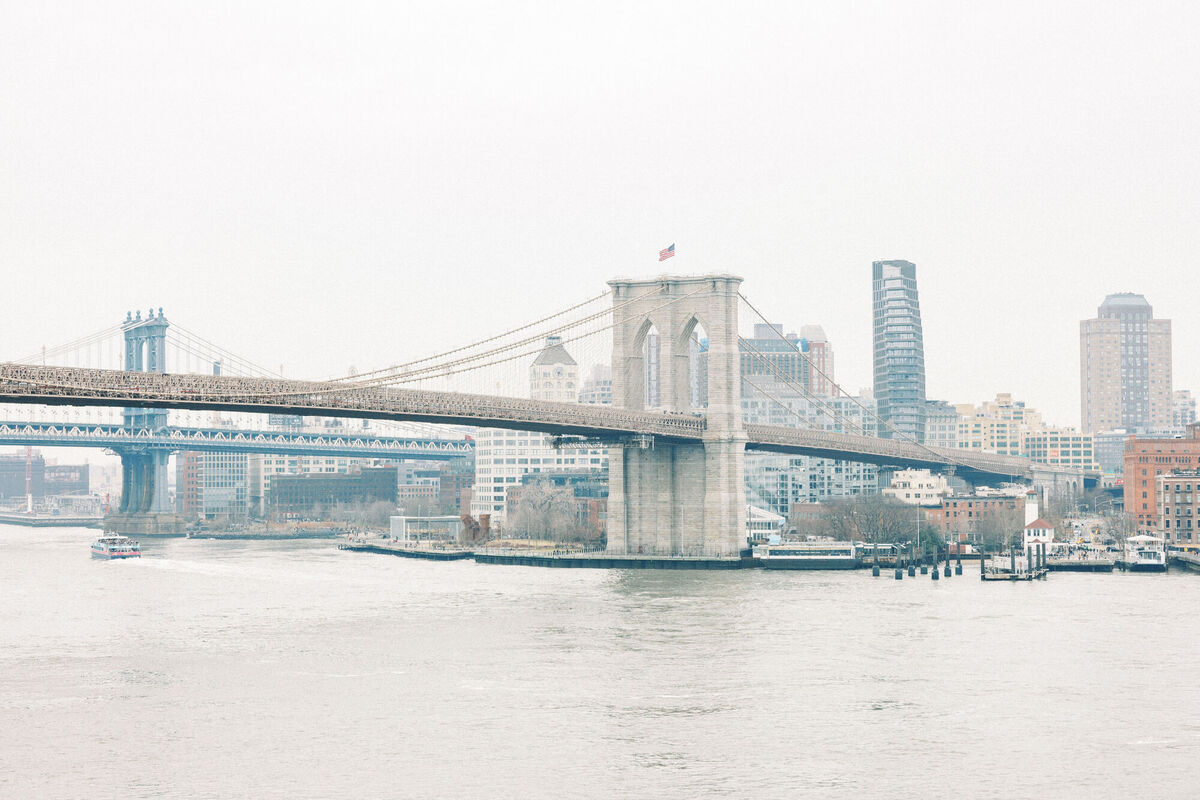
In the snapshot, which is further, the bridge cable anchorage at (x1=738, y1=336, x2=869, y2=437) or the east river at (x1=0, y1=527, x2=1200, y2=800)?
the bridge cable anchorage at (x1=738, y1=336, x2=869, y2=437)

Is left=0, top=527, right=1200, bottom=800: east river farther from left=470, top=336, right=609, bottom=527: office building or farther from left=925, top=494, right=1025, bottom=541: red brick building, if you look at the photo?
left=470, top=336, right=609, bottom=527: office building

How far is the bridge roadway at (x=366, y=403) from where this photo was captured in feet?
126

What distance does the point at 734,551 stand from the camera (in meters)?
60.1

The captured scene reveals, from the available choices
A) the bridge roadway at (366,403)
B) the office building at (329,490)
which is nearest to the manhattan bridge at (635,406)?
the bridge roadway at (366,403)

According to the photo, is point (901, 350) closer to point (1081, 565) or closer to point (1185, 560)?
point (1185, 560)

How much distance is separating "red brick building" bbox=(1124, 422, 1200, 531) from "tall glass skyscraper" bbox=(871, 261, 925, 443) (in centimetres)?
7161

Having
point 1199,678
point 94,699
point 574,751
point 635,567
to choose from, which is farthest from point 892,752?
point 635,567

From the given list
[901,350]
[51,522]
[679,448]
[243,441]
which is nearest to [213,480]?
[51,522]

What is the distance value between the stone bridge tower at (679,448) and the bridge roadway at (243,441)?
54.5 metres

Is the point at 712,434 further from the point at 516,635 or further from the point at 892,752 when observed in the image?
the point at 892,752

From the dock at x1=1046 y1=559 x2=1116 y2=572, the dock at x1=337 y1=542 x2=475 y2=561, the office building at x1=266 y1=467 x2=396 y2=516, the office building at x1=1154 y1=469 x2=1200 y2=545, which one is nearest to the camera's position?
Answer: the dock at x1=1046 y1=559 x2=1116 y2=572

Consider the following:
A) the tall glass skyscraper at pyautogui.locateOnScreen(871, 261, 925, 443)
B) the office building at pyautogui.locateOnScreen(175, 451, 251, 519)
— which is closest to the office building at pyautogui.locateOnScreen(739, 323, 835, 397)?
the tall glass skyscraper at pyautogui.locateOnScreen(871, 261, 925, 443)

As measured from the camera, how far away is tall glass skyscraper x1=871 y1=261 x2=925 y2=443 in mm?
151375

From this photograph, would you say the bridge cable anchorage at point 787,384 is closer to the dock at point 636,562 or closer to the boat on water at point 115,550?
the dock at point 636,562
